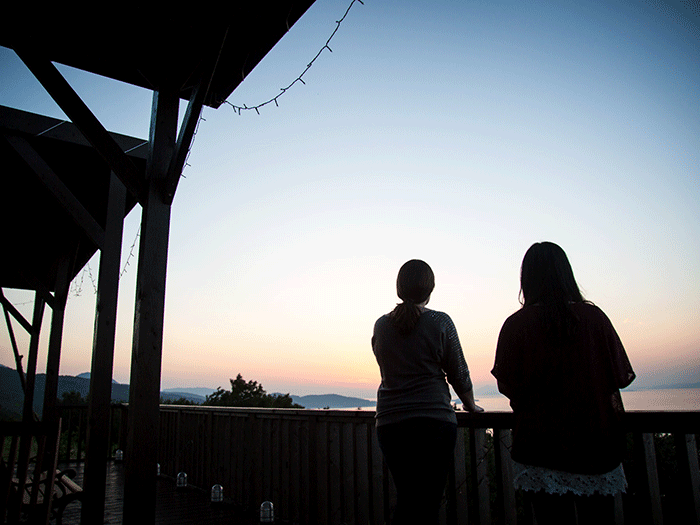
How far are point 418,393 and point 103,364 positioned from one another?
2772 millimetres

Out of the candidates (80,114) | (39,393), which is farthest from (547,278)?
(39,393)

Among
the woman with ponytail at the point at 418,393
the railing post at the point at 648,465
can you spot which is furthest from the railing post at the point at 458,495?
the railing post at the point at 648,465

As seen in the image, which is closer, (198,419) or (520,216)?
(198,419)

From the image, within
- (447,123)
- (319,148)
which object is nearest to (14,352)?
(319,148)

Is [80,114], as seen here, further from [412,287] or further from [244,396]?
[244,396]

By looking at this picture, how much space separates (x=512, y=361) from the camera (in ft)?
4.42

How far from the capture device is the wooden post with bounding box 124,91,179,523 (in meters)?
2.27

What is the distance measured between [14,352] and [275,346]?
9010mm

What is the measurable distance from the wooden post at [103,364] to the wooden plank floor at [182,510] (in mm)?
732

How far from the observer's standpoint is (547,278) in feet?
4.43

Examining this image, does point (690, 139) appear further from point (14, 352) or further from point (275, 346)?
point (275, 346)

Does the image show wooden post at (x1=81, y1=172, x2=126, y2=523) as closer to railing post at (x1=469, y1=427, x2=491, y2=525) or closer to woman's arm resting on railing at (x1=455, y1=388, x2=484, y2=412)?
railing post at (x1=469, y1=427, x2=491, y2=525)

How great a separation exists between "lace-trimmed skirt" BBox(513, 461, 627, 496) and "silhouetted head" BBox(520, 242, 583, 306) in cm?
47

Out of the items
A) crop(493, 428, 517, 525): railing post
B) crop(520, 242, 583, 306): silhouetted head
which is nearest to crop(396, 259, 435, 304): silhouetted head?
crop(520, 242, 583, 306): silhouetted head
